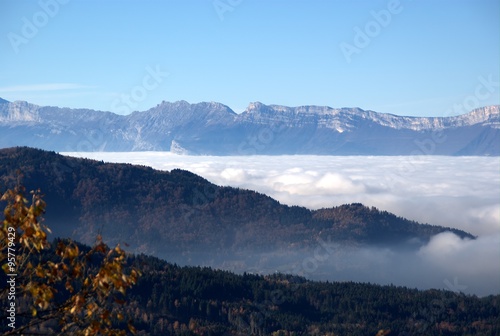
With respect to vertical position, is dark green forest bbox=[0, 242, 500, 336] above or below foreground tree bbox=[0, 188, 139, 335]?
below

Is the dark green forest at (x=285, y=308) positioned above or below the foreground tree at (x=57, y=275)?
below

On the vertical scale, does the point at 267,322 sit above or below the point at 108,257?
below

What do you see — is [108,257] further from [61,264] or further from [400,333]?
[400,333]

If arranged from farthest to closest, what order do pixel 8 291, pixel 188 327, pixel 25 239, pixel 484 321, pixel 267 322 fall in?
pixel 484 321
pixel 267 322
pixel 188 327
pixel 8 291
pixel 25 239

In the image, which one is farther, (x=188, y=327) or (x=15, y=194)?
(x=188, y=327)

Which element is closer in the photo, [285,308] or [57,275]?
[57,275]

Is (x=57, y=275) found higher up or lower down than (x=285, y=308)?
higher up

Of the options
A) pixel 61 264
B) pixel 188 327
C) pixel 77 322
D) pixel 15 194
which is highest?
pixel 15 194

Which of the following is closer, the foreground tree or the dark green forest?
the foreground tree

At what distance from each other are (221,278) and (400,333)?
40703 mm

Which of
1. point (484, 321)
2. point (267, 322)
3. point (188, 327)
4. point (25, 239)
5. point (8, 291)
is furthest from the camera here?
point (484, 321)

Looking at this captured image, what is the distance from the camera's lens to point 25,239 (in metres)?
16.4

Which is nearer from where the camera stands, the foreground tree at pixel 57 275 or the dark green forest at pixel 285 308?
the foreground tree at pixel 57 275

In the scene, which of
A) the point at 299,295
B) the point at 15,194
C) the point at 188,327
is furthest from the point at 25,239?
the point at 299,295
